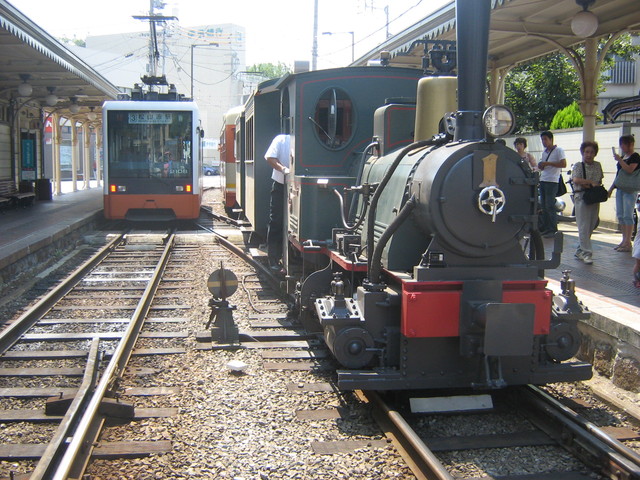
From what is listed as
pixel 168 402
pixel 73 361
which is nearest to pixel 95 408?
pixel 168 402

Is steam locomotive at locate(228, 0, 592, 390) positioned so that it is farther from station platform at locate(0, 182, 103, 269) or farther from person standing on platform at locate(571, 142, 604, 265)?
station platform at locate(0, 182, 103, 269)

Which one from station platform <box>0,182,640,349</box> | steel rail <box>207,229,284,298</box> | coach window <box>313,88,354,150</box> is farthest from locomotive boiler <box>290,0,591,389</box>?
steel rail <box>207,229,284,298</box>

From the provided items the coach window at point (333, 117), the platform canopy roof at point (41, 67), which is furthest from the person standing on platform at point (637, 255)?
the platform canopy roof at point (41, 67)

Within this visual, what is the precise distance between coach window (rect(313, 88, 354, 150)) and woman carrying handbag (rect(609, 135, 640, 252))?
3986 mm

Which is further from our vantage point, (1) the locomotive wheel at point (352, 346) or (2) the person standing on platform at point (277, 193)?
(2) the person standing on platform at point (277, 193)

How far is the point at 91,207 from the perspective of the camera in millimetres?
18156

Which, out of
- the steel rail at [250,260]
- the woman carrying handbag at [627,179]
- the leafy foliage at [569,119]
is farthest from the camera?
the leafy foliage at [569,119]

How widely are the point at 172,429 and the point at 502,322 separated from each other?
2267 mm

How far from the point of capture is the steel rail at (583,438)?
11.9ft

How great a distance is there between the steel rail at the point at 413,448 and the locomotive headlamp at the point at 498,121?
1.93 meters

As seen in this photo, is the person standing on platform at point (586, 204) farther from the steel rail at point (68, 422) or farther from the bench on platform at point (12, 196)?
the bench on platform at point (12, 196)

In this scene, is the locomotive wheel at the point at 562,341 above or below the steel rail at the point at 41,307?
above

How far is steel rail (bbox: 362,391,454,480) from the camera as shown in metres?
3.53

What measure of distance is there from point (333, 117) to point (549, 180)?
4.96 meters
